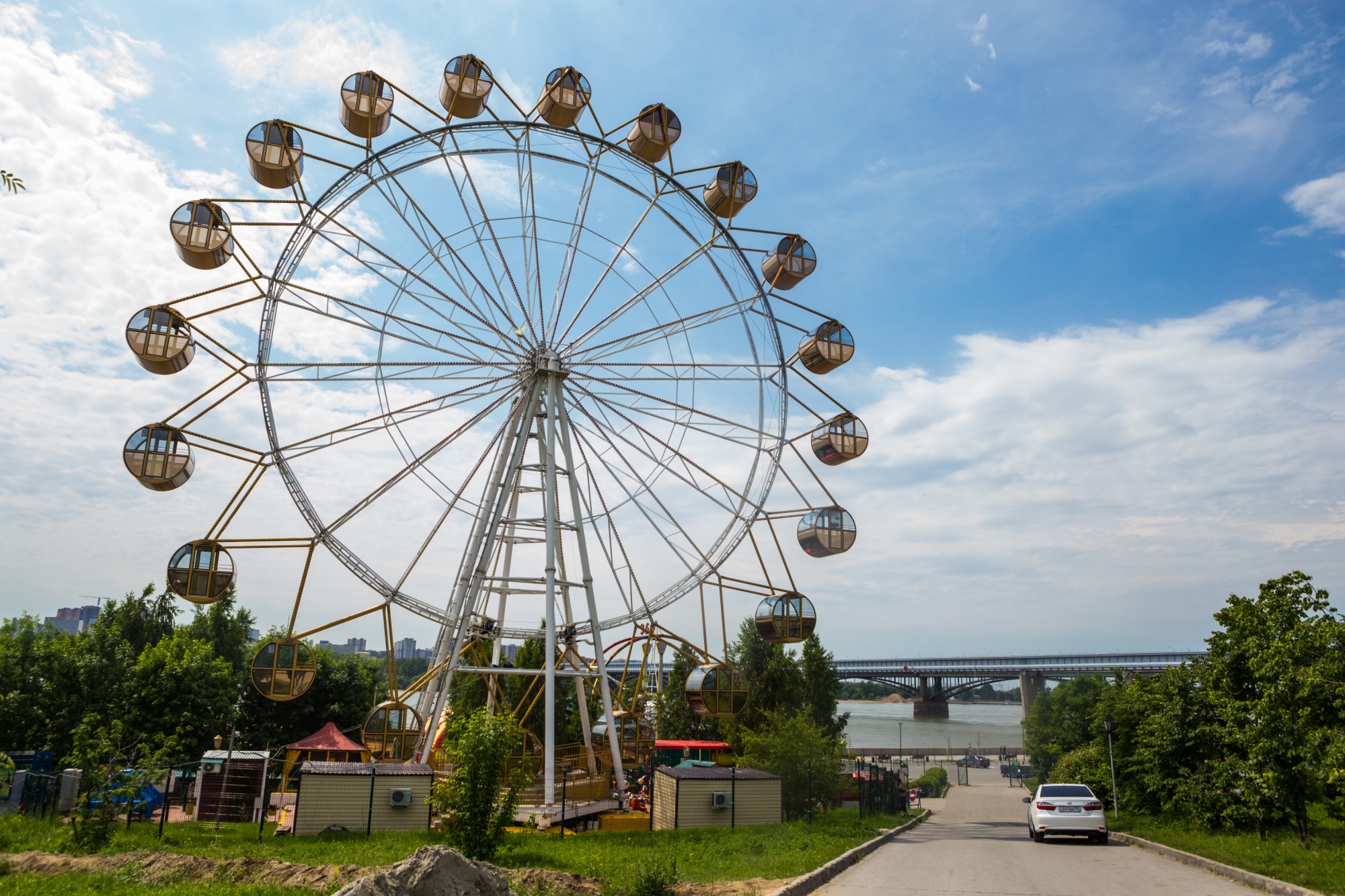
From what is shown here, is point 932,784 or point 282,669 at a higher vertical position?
point 282,669

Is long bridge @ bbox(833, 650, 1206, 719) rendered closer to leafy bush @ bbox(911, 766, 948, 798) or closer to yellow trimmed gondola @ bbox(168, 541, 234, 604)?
leafy bush @ bbox(911, 766, 948, 798)

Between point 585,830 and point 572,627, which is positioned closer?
point 585,830

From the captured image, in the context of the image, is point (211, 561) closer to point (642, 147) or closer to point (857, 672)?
point (642, 147)

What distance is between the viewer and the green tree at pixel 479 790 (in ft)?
44.4

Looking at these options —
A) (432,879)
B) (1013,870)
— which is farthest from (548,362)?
(432,879)

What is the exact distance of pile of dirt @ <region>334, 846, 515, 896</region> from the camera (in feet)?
28.5

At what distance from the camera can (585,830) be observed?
68.9 feet

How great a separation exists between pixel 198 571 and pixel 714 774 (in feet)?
42.8

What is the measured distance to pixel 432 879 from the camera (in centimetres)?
902

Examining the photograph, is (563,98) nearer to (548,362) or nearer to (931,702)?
(548,362)

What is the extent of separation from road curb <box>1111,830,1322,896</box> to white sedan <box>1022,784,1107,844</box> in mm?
941

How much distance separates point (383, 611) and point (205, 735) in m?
14.4

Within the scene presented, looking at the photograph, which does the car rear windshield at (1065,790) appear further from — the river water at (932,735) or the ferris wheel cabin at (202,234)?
the river water at (932,735)

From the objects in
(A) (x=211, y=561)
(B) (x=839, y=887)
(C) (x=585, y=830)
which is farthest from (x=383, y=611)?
(B) (x=839, y=887)
